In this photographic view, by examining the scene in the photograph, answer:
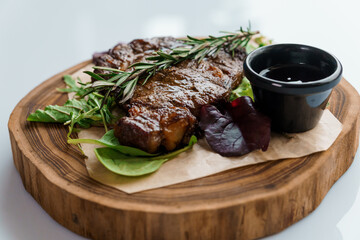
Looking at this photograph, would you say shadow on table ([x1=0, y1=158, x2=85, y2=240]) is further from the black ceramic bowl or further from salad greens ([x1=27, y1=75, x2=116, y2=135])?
the black ceramic bowl

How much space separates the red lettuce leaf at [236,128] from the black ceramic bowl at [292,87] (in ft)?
0.41

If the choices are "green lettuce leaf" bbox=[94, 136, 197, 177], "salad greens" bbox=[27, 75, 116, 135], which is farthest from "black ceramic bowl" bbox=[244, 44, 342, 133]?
"salad greens" bbox=[27, 75, 116, 135]

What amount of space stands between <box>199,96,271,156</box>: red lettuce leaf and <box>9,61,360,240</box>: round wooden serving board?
0.55 feet

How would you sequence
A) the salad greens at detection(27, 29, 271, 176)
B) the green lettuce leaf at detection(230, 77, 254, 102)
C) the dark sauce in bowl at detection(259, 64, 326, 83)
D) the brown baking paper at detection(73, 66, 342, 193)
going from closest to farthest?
the brown baking paper at detection(73, 66, 342, 193) < the salad greens at detection(27, 29, 271, 176) < the dark sauce in bowl at detection(259, 64, 326, 83) < the green lettuce leaf at detection(230, 77, 254, 102)

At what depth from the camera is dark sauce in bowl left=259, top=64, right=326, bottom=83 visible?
3.53 metres

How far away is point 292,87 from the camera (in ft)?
10.4

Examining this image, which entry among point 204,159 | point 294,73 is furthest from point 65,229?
point 294,73

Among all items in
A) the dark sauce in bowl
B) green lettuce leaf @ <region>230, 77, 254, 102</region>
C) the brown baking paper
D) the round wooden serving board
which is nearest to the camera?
the round wooden serving board

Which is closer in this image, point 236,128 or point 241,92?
point 236,128

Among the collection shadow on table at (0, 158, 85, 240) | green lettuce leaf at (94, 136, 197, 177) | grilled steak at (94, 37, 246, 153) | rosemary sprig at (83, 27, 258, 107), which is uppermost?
rosemary sprig at (83, 27, 258, 107)

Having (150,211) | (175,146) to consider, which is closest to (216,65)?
(175,146)

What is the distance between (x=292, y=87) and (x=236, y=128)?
0.48 m

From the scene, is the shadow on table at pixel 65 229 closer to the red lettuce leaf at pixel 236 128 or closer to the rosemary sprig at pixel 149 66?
the red lettuce leaf at pixel 236 128

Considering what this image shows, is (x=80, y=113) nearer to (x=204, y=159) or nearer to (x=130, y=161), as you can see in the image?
(x=130, y=161)
